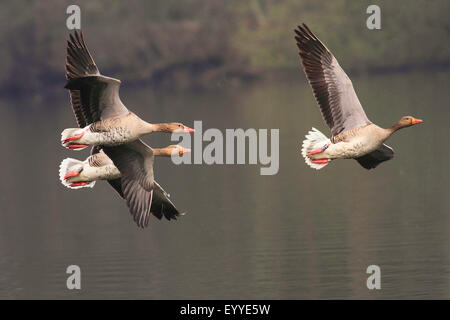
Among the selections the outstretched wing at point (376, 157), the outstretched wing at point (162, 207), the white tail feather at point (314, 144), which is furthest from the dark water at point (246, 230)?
the white tail feather at point (314, 144)

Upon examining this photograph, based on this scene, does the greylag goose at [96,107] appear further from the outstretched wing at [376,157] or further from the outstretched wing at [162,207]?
the outstretched wing at [376,157]

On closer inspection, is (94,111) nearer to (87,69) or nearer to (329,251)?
(87,69)

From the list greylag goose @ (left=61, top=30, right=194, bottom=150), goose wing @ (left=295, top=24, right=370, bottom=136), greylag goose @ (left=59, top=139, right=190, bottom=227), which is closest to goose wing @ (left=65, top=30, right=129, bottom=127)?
greylag goose @ (left=61, top=30, right=194, bottom=150)

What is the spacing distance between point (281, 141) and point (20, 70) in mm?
37806

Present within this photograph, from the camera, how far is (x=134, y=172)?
17.9m

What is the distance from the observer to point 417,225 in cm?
3048

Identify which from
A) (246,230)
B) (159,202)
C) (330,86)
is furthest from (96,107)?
(246,230)

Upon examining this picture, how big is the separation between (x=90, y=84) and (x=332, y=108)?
3631mm

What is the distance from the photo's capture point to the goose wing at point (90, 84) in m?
16.5

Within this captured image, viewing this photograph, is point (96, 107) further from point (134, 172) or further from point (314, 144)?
point (314, 144)

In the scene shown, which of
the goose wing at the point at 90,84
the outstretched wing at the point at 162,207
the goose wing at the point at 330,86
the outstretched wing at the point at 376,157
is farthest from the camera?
the outstretched wing at the point at 162,207

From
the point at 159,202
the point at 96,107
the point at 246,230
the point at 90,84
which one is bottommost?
the point at 246,230

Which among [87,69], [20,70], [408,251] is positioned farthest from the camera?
[20,70]
